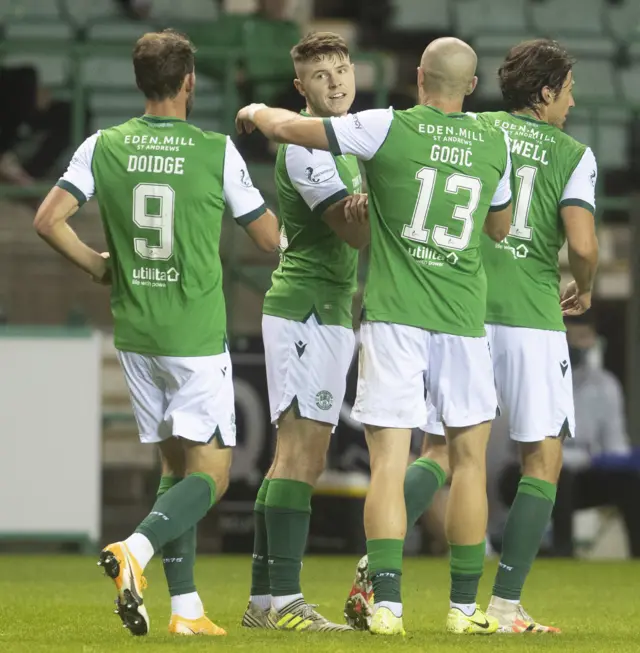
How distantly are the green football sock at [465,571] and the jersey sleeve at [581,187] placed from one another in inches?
51.4

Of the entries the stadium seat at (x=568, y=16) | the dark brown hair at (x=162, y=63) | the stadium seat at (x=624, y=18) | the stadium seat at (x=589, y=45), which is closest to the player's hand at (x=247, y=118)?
the dark brown hair at (x=162, y=63)

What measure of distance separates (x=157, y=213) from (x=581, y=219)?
1576mm

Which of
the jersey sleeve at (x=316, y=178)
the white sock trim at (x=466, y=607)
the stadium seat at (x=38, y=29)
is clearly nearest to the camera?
the white sock trim at (x=466, y=607)

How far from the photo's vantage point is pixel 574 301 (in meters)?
6.18

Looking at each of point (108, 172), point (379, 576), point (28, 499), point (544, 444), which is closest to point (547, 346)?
point (544, 444)

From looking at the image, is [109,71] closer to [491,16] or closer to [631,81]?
[491,16]

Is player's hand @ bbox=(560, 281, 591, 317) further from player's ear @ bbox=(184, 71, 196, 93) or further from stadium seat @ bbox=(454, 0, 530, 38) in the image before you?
stadium seat @ bbox=(454, 0, 530, 38)

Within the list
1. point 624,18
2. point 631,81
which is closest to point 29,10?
point 631,81

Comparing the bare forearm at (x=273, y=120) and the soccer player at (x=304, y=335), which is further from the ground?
the bare forearm at (x=273, y=120)

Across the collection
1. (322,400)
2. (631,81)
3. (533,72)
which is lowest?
(322,400)

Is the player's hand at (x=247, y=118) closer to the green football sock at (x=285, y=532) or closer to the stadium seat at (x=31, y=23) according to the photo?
the green football sock at (x=285, y=532)

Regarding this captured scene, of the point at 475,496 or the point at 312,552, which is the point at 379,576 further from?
the point at 312,552

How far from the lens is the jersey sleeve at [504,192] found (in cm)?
557

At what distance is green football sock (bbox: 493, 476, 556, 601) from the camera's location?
5797mm
